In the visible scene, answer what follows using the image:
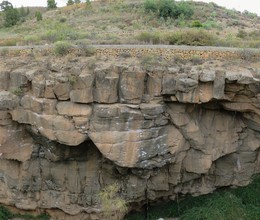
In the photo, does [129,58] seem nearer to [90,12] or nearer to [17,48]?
[17,48]

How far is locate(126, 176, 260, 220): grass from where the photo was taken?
18.6 meters

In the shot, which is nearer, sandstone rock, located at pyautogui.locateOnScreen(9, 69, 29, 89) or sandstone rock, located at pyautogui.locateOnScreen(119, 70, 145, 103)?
sandstone rock, located at pyautogui.locateOnScreen(119, 70, 145, 103)

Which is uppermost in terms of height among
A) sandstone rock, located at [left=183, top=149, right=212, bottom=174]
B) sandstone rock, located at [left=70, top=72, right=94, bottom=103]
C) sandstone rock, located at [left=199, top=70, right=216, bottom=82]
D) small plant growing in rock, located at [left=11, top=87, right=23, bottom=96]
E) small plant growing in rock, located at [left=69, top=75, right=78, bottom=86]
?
sandstone rock, located at [left=199, top=70, right=216, bottom=82]

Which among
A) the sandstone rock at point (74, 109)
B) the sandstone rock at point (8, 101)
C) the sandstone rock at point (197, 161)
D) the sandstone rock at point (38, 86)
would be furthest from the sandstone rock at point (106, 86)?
the sandstone rock at point (197, 161)

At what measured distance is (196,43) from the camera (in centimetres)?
2178

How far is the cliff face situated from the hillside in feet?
16.1

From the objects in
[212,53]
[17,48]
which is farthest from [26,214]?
[212,53]

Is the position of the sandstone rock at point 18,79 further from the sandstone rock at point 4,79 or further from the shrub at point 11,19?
the shrub at point 11,19

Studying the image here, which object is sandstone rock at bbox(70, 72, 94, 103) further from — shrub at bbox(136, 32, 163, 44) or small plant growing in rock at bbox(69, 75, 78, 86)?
shrub at bbox(136, 32, 163, 44)

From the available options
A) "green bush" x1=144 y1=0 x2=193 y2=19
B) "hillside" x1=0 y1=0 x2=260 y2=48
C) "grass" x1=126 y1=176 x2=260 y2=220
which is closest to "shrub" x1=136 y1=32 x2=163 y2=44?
"hillside" x1=0 y1=0 x2=260 y2=48

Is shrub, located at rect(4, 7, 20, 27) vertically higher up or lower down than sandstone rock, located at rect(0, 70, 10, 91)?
higher up

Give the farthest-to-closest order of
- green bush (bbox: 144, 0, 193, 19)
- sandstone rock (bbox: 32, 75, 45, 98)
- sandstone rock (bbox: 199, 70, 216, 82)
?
green bush (bbox: 144, 0, 193, 19), sandstone rock (bbox: 32, 75, 45, 98), sandstone rock (bbox: 199, 70, 216, 82)

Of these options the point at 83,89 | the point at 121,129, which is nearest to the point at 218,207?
the point at 121,129

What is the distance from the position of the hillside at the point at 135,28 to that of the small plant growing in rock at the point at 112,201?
841 centimetres
